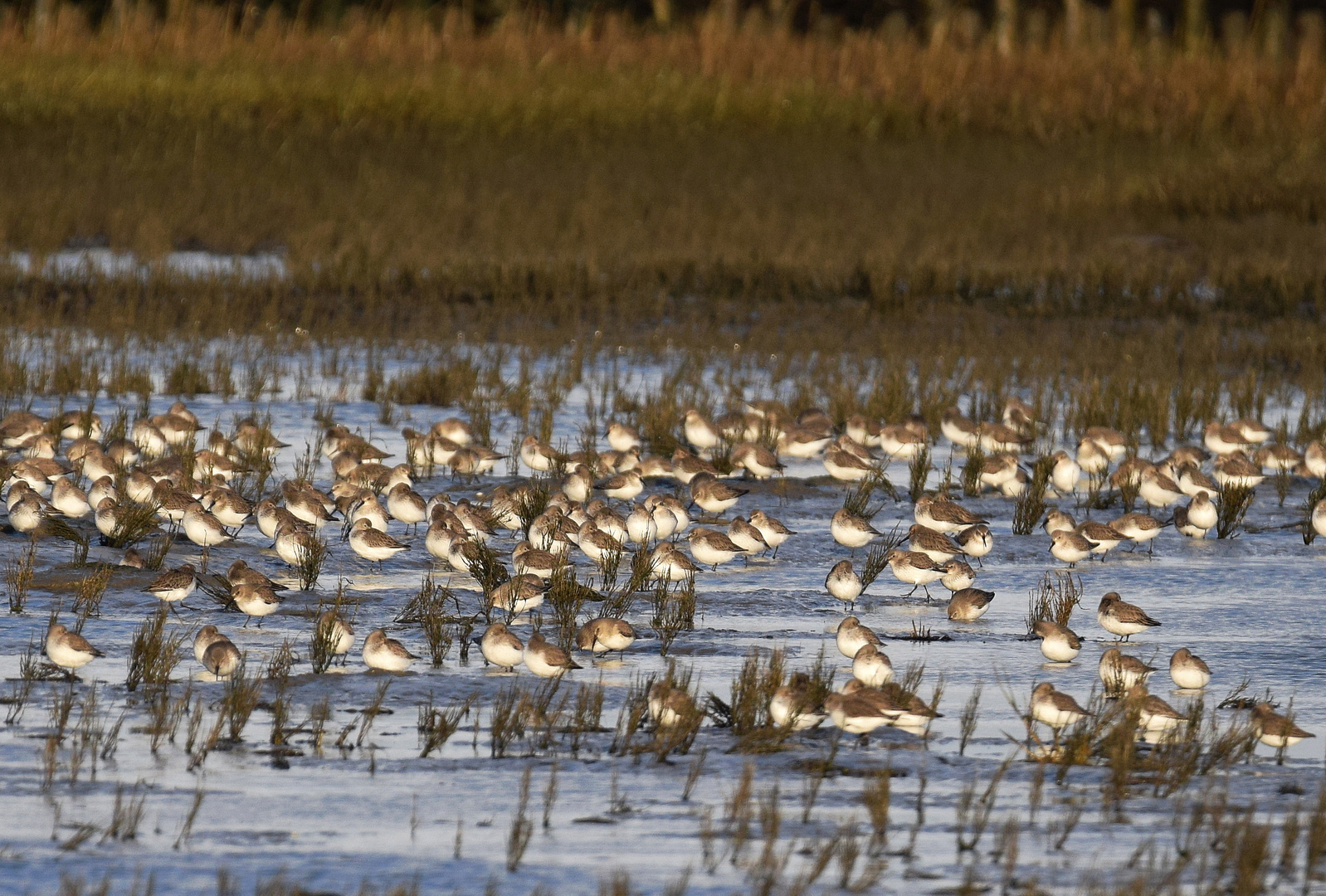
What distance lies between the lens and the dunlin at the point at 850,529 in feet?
34.0

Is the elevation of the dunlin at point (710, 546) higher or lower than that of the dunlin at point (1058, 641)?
lower

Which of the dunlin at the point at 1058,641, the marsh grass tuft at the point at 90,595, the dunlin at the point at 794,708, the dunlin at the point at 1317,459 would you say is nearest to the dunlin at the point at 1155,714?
the dunlin at the point at 794,708

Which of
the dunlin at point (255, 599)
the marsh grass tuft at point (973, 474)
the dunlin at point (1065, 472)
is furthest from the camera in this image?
the marsh grass tuft at point (973, 474)

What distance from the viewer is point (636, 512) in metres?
10.3

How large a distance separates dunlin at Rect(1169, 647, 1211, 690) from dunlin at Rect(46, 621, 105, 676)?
4130 millimetres

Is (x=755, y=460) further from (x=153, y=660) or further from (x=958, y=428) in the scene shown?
(x=153, y=660)

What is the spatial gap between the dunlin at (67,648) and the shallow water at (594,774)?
12 centimetres

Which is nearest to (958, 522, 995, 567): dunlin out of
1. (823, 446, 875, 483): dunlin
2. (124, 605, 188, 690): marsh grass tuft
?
(823, 446, 875, 483): dunlin

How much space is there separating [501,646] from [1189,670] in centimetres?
267

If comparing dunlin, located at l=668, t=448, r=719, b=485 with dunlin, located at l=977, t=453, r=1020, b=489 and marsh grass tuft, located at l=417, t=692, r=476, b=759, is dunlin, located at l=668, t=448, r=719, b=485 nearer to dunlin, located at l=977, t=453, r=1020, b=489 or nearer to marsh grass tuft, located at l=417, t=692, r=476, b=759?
dunlin, located at l=977, t=453, r=1020, b=489

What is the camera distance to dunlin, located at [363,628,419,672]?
7.39m

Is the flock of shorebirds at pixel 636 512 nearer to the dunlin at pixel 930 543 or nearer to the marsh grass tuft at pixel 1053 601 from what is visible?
the dunlin at pixel 930 543

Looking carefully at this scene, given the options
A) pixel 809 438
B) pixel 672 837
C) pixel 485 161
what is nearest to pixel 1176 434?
pixel 809 438

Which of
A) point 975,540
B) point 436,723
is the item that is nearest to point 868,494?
point 975,540
